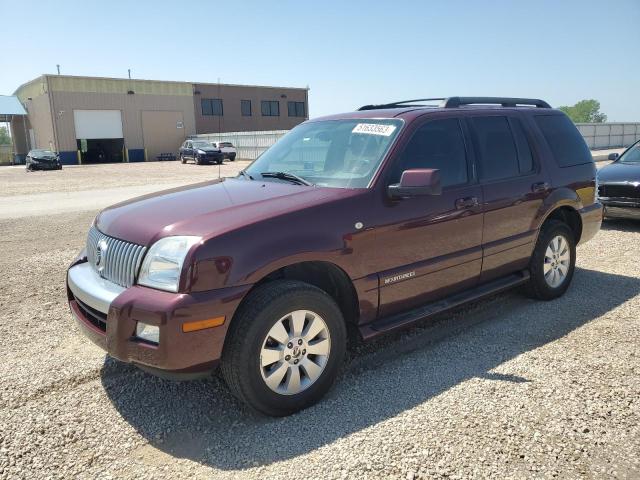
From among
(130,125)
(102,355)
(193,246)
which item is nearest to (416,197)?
(193,246)

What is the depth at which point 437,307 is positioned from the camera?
3990 mm

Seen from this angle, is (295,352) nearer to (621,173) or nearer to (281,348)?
(281,348)

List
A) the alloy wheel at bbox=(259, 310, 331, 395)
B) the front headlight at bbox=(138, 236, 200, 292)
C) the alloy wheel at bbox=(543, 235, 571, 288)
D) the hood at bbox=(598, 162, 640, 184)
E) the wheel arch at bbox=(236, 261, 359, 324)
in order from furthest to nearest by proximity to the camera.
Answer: the hood at bbox=(598, 162, 640, 184) < the alloy wheel at bbox=(543, 235, 571, 288) < the wheel arch at bbox=(236, 261, 359, 324) < the alloy wheel at bbox=(259, 310, 331, 395) < the front headlight at bbox=(138, 236, 200, 292)

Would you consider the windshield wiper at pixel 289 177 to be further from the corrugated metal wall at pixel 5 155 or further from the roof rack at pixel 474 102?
the corrugated metal wall at pixel 5 155

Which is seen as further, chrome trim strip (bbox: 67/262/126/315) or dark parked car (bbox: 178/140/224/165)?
dark parked car (bbox: 178/140/224/165)

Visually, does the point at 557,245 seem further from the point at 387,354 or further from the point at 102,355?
the point at 102,355

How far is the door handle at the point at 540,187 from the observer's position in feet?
15.7

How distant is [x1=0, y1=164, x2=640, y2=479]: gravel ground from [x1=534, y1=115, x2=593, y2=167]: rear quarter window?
5.16 ft

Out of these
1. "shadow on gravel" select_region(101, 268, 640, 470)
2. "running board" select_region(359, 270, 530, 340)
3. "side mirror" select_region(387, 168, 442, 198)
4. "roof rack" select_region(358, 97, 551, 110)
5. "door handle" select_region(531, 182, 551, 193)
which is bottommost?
"shadow on gravel" select_region(101, 268, 640, 470)

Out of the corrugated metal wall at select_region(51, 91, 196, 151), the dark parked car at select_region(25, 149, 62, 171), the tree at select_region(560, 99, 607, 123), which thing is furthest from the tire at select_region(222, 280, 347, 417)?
the tree at select_region(560, 99, 607, 123)

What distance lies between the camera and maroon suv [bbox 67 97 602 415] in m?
2.87

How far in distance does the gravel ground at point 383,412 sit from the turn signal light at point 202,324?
71cm

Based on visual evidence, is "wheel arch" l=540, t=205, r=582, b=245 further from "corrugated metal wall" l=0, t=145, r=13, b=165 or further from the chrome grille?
"corrugated metal wall" l=0, t=145, r=13, b=165

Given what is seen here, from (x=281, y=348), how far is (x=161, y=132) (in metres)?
50.4
